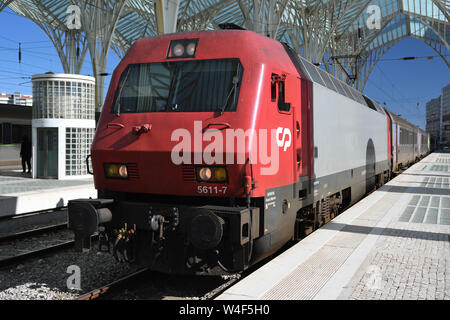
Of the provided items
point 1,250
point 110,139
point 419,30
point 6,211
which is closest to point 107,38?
point 6,211

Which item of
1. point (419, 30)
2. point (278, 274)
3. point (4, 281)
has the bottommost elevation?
point (4, 281)

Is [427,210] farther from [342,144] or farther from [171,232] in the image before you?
[171,232]

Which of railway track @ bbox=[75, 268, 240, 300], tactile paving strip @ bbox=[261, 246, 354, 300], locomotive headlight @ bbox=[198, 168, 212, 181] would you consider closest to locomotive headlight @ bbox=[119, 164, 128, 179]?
locomotive headlight @ bbox=[198, 168, 212, 181]

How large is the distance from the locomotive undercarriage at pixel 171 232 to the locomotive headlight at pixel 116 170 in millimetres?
390

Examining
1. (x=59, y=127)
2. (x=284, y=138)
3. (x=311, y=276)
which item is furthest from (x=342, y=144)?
(x=59, y=127)

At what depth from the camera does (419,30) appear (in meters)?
65.9

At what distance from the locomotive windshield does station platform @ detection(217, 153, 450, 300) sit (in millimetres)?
2260

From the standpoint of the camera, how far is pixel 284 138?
579 cm

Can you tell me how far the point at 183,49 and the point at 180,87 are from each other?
1.97ft

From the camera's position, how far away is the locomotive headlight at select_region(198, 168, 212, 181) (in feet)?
16.9

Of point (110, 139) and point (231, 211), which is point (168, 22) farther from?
point (231, 211)

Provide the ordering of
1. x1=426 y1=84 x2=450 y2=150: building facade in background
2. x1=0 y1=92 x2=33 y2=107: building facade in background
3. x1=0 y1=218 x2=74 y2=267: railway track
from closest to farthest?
x1=0 y1=218 x2=74 y2=267: railway track < x1=0 y1=92 x2=33 y2=107: building facade in background < x1=426 y1=84 x2=450 y2=150: building facade in background

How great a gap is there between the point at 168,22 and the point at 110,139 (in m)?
15.3

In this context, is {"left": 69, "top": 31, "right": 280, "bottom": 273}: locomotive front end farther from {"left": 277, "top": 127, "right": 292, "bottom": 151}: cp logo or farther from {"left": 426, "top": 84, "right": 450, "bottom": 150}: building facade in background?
{"left": 426, "top": 84, "right": 450, "bottom": 150}: building facade in background
